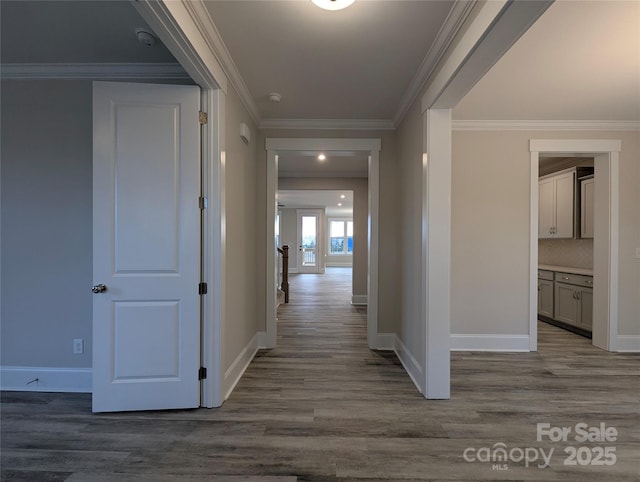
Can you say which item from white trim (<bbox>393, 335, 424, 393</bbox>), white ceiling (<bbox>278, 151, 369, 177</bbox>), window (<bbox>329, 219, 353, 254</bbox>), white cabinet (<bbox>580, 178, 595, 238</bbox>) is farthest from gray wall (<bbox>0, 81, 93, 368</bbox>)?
window (<bbox>329, 219, 353, 254</bbox>)

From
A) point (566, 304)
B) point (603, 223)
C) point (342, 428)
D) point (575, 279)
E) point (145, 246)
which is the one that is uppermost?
point (603, 223)

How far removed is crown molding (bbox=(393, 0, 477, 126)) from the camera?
170cm

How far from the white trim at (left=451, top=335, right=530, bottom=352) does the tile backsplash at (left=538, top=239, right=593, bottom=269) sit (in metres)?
2.21

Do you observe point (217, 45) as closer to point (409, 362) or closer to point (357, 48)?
point (357, 48)

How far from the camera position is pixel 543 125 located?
3.46 meters

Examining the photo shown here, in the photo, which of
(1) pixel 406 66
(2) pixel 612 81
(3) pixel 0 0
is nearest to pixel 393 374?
(1) pixel 406 66

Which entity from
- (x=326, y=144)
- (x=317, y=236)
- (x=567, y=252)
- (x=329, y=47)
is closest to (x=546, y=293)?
(x=567, y=252)

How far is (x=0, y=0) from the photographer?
178 cm

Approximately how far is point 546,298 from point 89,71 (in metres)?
A: 6.21

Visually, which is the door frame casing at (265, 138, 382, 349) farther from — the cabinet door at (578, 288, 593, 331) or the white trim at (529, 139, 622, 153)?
the cabinet door at (578, 288, 593, 331)

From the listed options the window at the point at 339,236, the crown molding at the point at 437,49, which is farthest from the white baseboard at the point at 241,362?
the window at the point at 339,236

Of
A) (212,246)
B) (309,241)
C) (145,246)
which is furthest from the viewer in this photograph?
(309,241)

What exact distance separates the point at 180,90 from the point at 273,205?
1600 millimetres

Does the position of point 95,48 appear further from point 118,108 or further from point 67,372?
point 67,372
